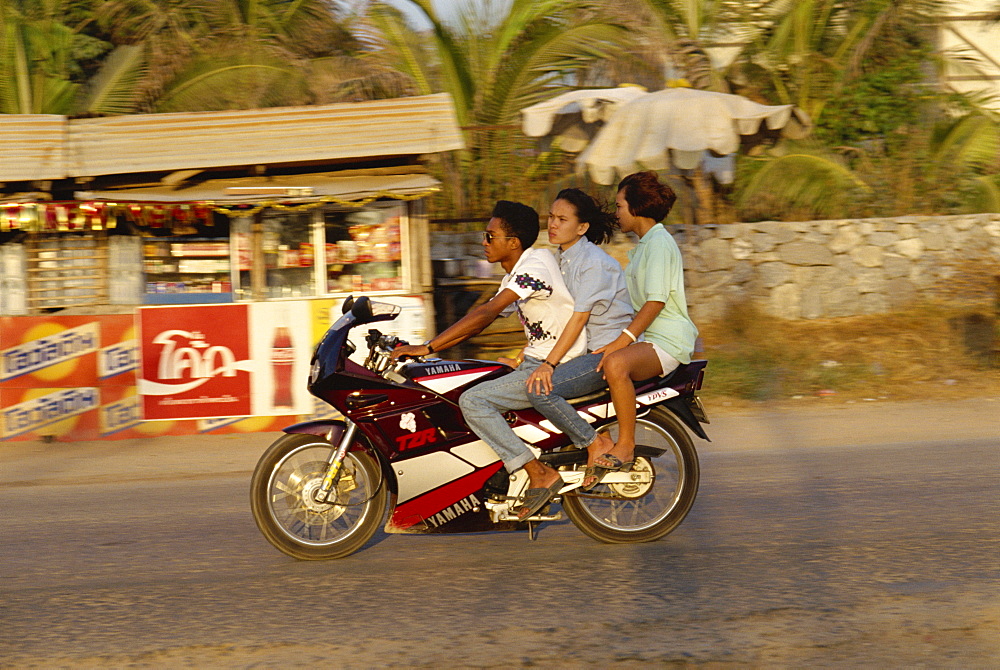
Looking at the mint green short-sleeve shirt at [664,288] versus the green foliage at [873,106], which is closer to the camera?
the mint green short-sleeve shirt at [664,288]

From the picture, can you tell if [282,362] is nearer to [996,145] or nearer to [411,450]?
[411,450]

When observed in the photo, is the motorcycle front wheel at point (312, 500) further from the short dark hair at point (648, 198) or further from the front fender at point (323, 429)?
the short dark hair at point (648, 198)

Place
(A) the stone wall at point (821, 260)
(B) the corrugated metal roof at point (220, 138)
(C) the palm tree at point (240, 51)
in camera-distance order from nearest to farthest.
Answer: (B) the corrugated metal roof at point (220, 138) → (A) the stone wall at point (821, 260) → (C) the palm tree at point (240, 51)

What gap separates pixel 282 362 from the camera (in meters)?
9.93

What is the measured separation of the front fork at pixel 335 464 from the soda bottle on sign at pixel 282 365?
4.90 meters

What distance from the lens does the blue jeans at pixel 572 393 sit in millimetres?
5129

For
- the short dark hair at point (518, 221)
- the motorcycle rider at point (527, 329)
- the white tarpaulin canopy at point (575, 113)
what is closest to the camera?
the motorcycle rider at point (527, 329)

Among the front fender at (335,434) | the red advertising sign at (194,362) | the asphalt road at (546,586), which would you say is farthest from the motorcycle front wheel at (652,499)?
the red advertising sign at (194,362)

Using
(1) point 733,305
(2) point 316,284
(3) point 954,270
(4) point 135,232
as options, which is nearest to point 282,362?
(2) point 316,284

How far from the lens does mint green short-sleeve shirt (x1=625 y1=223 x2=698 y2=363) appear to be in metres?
5.18

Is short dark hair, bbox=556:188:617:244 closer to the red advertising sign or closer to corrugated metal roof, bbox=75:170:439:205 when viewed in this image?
the red advertising sign

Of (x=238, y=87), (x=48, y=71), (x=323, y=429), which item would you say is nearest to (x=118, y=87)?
(x=48, y=71)

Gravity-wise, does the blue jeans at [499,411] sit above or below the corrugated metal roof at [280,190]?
below

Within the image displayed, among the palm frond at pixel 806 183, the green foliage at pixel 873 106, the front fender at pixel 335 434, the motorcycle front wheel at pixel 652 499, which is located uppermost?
the green foliage at pixel 873 106
